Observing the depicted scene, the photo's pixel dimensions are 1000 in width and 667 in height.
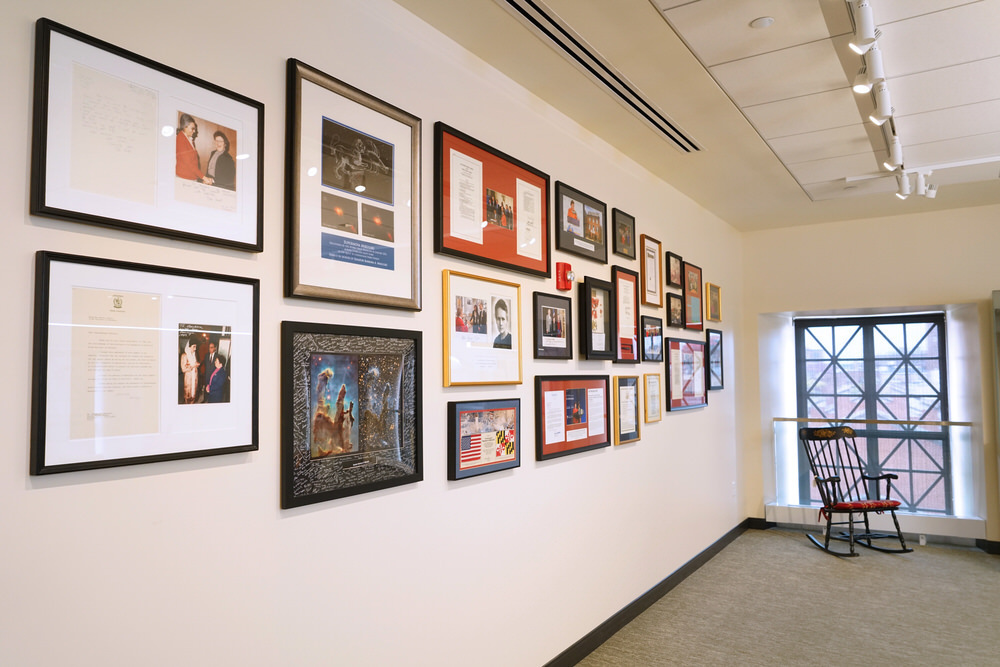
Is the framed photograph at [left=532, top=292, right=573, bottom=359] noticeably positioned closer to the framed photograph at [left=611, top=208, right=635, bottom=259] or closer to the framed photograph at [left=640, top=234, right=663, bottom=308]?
the framed photograph at [left=611, top=208, right=635, bottom=259]

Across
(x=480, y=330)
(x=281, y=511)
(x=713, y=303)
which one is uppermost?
(x=713, y=303)

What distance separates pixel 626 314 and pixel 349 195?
7.94 feet

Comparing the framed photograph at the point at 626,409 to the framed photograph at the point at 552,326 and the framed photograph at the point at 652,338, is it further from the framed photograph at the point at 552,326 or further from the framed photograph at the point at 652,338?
the framed photograph at the point at 552,326

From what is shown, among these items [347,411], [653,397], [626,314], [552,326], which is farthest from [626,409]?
[347,411]

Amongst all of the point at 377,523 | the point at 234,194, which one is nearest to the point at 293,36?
the point at 234,194

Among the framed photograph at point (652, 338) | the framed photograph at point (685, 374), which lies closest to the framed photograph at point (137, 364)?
the framed photograph at point (652, 338)

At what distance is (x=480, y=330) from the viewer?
2.96 metres

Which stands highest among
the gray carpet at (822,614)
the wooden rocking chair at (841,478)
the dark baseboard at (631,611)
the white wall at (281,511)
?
the white wall at (281,511)

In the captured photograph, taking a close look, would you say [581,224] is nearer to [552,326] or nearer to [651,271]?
[552,326]

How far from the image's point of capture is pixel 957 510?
19.6 feet

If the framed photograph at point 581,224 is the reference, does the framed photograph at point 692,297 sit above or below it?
below

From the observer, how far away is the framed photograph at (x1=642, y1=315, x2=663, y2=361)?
455 cm

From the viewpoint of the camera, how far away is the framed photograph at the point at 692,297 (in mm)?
5297

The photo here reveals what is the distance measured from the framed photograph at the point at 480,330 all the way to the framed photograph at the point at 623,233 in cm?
125
